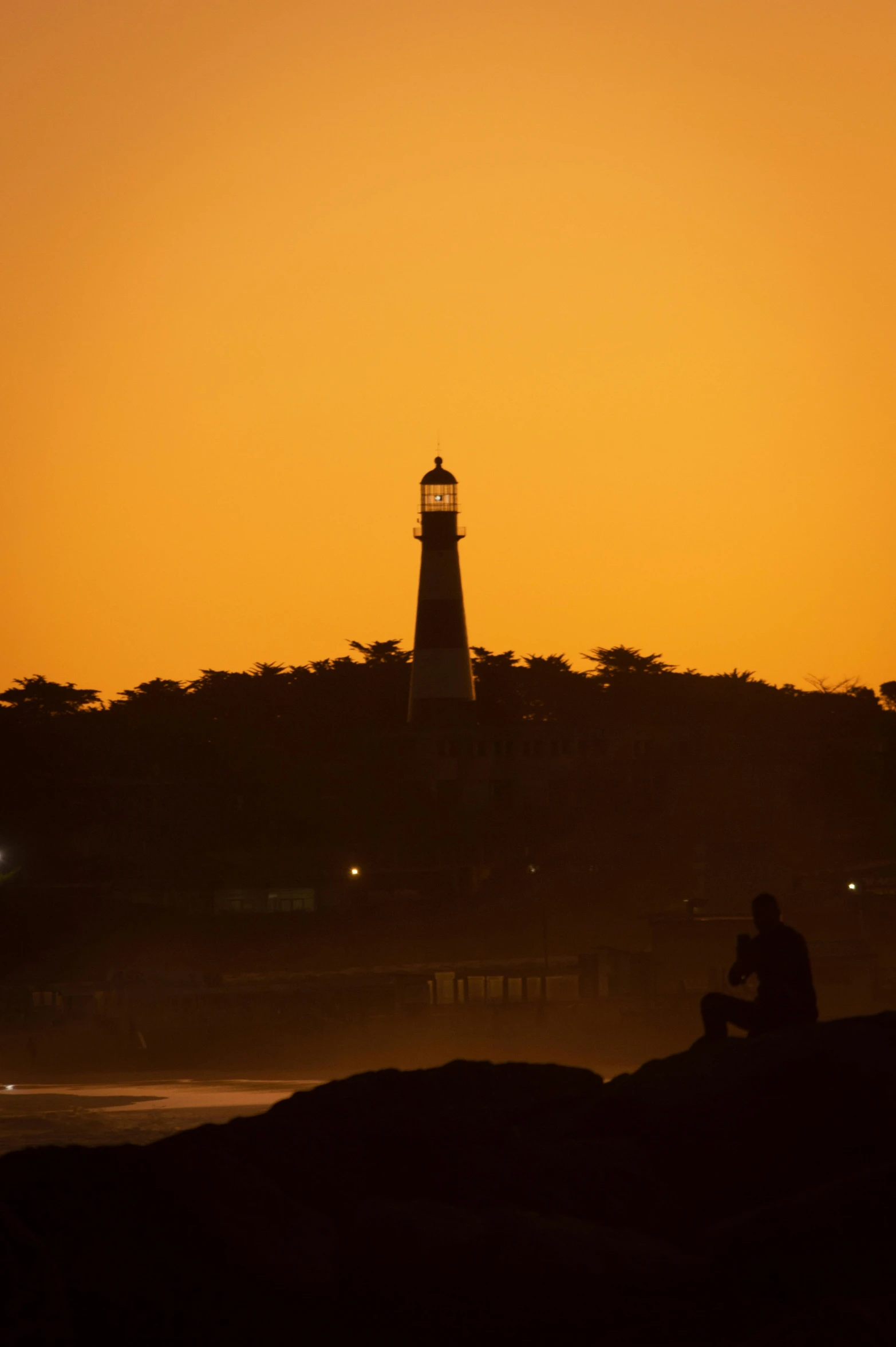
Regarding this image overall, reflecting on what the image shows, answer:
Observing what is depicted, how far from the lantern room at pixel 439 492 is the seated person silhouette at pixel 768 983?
188ft

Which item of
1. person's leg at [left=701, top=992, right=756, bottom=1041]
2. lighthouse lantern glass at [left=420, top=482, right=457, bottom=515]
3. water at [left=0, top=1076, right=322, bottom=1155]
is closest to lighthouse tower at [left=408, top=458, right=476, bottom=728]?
Answer: lighthouse lantern glass at [left=420, top=482, right=457, bottom=515]

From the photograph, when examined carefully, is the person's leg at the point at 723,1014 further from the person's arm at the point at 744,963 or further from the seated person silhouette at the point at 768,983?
the person's arm at the point at 744,963

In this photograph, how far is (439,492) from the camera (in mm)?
71625

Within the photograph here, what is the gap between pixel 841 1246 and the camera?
37.8 ft

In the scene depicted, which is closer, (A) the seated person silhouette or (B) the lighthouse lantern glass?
(A) the seated person silhouette

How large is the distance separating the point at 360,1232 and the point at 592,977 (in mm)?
50924

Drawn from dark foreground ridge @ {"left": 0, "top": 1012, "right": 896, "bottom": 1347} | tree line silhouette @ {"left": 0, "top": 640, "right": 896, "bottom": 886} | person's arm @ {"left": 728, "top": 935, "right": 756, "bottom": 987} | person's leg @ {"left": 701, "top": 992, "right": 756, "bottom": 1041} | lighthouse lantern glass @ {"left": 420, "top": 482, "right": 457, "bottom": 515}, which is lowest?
dark foreground ridge @ {"left": 0, "top": 1012, "right": 896, "bottom": 1347}

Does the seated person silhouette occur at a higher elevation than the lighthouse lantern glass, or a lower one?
lower

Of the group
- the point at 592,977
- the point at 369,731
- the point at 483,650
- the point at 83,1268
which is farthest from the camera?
the point at 483,650

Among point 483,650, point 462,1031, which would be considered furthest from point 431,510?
point 483,650

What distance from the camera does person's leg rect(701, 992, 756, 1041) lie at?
14.0 meters

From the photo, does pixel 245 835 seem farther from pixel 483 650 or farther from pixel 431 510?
pixel 483 650

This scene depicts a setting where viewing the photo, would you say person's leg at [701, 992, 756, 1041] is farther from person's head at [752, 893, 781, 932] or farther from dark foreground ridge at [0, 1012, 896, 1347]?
person's head at [752, 893, 781, 932]

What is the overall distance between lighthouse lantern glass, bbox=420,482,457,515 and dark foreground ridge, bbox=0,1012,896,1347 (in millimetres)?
58277
